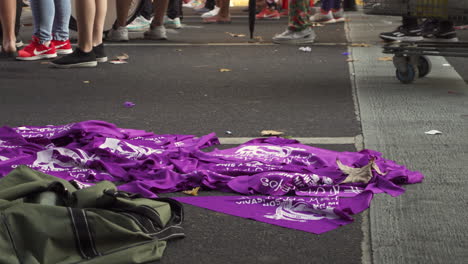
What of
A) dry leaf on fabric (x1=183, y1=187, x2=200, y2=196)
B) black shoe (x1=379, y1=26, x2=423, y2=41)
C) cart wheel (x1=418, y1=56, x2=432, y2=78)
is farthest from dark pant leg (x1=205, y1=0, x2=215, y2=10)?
dry leaf on fabric (x1=183, y1=187, x2=200, y2=196)

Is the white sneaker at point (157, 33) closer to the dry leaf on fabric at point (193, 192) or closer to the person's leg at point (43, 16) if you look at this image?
the person's leg at point (43, 16)

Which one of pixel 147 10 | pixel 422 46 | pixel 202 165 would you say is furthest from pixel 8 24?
pixel 202 165

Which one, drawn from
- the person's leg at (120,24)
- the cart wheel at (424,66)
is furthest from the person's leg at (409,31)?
the person's leg at (120,24)

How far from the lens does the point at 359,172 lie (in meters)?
3.73

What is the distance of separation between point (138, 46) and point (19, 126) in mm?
4284

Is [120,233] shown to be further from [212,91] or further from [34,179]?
[212,91]

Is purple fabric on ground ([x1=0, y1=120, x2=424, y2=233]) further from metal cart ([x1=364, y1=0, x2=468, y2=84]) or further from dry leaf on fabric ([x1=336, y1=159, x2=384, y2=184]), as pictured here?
metal cart ([x1=364, y1=0, x2=468, y2=84])

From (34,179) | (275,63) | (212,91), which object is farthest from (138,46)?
(34,179)

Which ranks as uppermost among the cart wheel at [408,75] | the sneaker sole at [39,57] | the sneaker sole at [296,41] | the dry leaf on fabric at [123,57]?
the cart wheel at [408,75]

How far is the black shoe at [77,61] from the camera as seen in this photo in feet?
24.3

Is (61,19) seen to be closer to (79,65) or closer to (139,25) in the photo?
(79,65)

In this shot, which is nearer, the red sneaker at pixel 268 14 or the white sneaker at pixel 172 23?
the white sneaker at pixel 172 23

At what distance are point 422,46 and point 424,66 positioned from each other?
36 centimetres

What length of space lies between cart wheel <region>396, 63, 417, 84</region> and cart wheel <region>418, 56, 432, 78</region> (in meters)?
0.22
